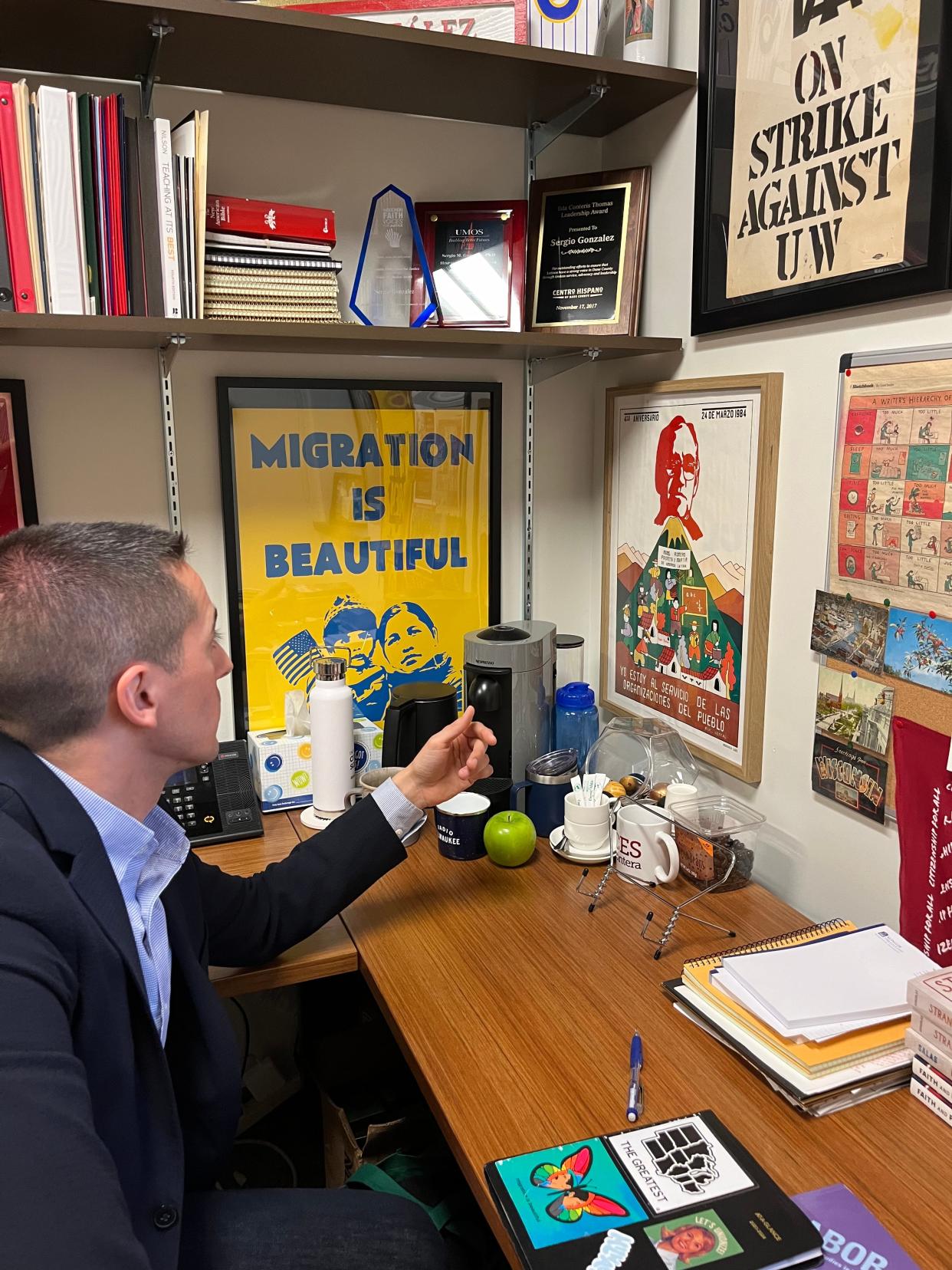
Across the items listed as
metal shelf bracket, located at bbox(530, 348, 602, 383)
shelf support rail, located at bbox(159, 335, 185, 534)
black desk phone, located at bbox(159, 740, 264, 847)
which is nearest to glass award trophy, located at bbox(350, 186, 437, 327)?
metal shelf bracket, located at bbox(530, 348, 602, 383)

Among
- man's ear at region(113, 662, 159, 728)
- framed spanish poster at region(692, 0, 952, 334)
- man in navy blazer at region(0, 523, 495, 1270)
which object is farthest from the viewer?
framed spanish poster at region(692, 0, 952, 334)

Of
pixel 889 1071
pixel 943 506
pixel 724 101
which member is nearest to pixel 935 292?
pixel 943 506

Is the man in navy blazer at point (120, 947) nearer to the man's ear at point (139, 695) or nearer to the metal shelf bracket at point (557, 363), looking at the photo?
the man's ear at point (139, 695)

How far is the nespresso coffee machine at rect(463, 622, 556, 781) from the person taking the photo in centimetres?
174

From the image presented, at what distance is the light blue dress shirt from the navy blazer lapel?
21mm

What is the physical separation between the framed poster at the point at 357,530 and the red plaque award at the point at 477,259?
0.16m

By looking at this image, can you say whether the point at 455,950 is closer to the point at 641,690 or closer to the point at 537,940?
the point at 537,940

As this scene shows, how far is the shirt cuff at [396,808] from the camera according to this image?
1.43 m

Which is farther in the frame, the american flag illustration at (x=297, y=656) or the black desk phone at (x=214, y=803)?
the american flag illustration at (x=297, y=656)

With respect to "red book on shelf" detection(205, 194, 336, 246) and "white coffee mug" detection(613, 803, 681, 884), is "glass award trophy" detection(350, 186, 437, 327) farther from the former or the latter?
"white coffee mug" detection(613, 803, 681, 884)

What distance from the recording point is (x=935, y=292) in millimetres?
1206

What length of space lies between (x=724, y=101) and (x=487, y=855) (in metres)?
1.33

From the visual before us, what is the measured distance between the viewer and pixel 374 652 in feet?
6.50

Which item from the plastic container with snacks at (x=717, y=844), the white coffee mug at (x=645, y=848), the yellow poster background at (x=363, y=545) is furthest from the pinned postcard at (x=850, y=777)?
the yellow poster background at (x=363, y=545)
